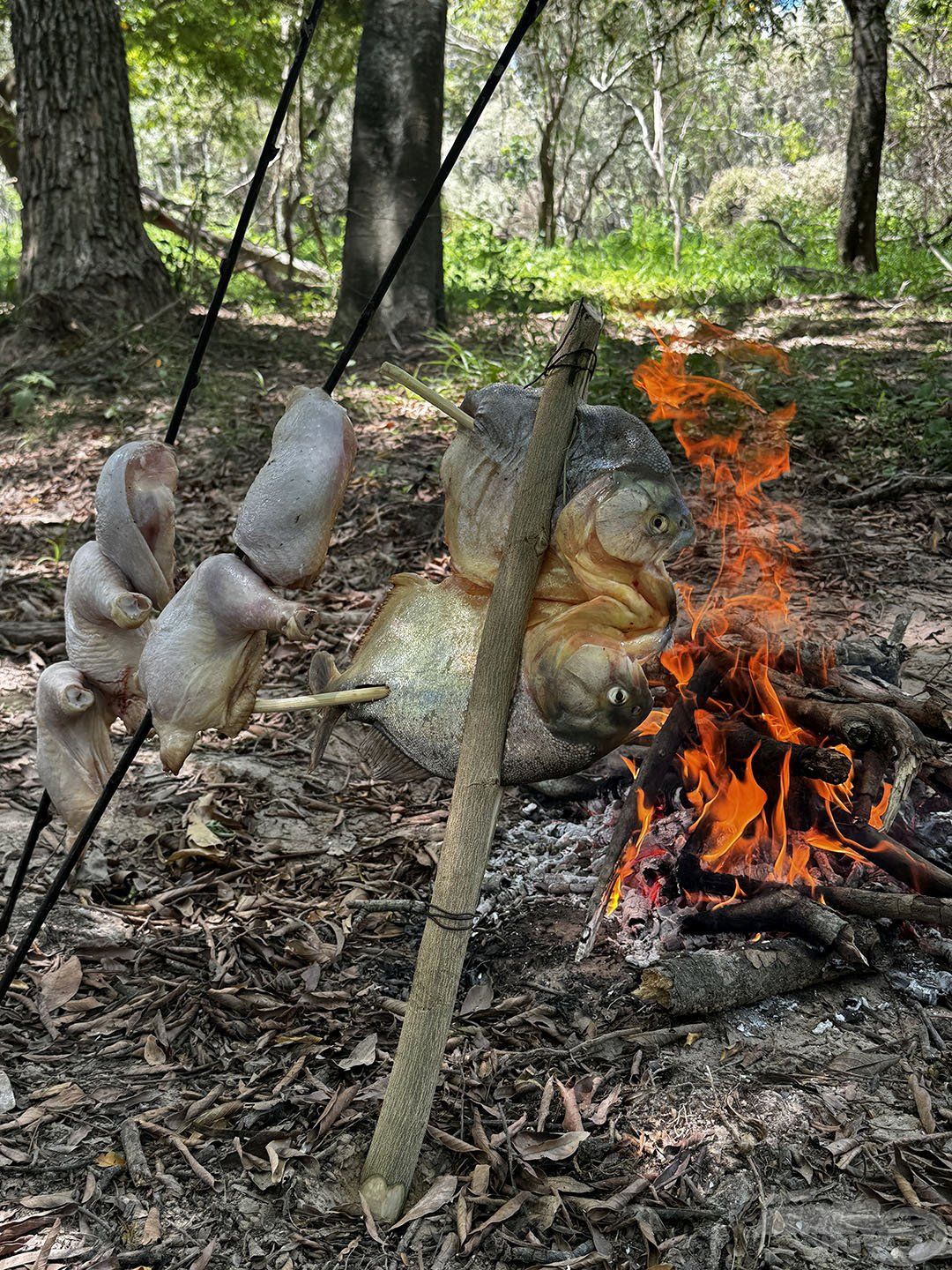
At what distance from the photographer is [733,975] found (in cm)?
234

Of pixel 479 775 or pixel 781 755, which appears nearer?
pixel 479 775

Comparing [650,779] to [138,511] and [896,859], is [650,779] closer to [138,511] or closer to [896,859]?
[896,859]

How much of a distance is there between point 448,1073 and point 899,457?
4.59m

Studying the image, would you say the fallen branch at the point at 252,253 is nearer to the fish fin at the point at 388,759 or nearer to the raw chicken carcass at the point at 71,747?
the raw chicken carcass at the point at 71,747

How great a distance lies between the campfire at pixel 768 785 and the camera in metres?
2.49

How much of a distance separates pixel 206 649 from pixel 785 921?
154 cm

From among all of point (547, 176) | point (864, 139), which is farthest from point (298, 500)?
point (547, 176)

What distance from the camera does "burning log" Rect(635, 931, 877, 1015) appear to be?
230 centimetres

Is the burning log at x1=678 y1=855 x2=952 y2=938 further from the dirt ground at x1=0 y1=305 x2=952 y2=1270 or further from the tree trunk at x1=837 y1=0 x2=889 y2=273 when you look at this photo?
the tree trunk at x1=837 y1=0 x2=889 y2=273

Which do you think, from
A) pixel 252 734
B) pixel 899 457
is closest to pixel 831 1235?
pixel 252 734

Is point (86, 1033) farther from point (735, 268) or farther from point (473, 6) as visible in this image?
point (473, 6)

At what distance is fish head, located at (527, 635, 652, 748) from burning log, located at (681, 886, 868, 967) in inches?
44.1

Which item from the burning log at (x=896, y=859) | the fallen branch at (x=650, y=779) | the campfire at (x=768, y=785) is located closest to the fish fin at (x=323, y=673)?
the campfire at (x=768, y=785)

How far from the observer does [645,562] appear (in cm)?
152
